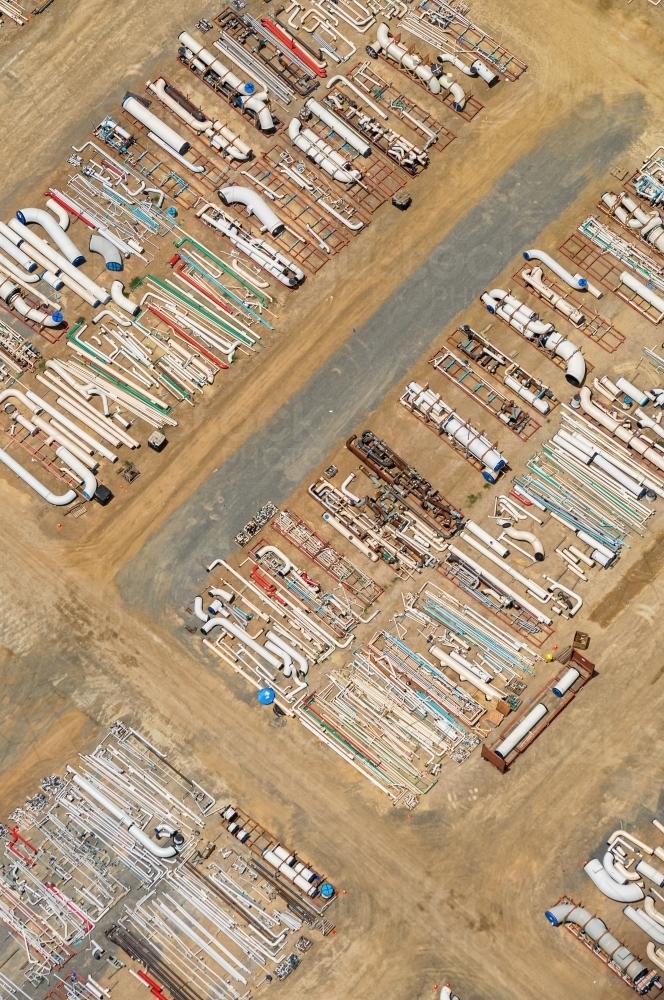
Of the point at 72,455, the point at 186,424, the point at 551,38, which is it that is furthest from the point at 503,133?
the point at 72,455

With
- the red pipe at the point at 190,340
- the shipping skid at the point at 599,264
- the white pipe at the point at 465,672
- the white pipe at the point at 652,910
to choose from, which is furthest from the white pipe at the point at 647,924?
the red pipe at the point at 190,340

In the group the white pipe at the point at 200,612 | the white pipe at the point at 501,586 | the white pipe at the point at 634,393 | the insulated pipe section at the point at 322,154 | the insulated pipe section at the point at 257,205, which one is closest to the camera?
the white pipe at the point at 501,586

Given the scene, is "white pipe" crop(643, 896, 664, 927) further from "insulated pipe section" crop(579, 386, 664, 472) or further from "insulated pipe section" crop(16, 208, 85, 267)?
"insulated pipe section" crop(16, 208, 85, 267)

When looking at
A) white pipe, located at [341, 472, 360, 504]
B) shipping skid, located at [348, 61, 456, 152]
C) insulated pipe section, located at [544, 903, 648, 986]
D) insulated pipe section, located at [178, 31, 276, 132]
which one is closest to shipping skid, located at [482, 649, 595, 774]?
insulated pipe section, located at [544, 903, 648, 986]

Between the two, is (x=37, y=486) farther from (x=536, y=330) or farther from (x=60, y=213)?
(x=536, y=330)

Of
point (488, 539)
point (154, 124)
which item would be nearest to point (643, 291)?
point (488, 539)

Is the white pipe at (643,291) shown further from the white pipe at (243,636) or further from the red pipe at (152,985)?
the red pipe at (152,985)

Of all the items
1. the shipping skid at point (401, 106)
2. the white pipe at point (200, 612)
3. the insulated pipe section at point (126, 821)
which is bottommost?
the insulated pipe section at point (126, 821)
